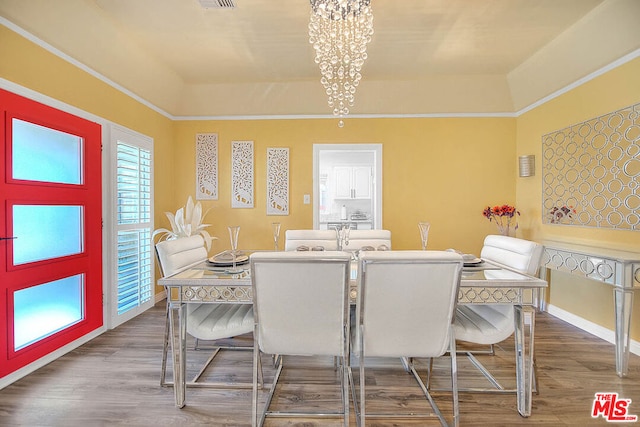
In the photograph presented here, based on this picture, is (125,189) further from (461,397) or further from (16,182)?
(461,397)

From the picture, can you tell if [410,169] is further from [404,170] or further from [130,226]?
[130,226]

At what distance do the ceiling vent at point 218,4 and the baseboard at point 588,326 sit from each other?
4.12 metres

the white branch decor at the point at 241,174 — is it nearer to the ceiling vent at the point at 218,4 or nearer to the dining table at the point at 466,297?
the ceiling vent at the point at 218,4

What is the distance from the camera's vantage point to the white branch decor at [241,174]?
3.90 m

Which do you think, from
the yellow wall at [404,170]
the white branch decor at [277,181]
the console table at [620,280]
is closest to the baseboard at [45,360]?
the yellow wall at [404,170]

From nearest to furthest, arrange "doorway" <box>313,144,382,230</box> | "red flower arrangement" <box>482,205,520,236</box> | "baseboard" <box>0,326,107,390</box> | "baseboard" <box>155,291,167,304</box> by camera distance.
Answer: "baseboard" <box>0,326,107,390</box> → "red flower arrangement" <box>482,205,520,236</box> → "baseboard" <box>155,291,167,304</box> → "doorway" <box>313,144,382,230</box>

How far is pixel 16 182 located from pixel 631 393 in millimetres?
4245

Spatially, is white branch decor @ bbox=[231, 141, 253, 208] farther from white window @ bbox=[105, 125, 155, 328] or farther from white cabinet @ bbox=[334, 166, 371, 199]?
white cabinet @ bbox=[334, 166, 371, 199]

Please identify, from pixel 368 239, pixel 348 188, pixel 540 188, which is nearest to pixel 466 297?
pixel 368 239

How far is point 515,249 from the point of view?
6.25 feet

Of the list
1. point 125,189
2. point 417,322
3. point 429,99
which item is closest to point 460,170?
point 429,99

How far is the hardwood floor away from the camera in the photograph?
64.2 inches

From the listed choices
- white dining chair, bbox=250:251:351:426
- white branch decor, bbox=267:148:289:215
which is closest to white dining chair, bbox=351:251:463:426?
white dining chair, bbox=250:251:351:426

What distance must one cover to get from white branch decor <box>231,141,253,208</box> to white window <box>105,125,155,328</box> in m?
0.96
